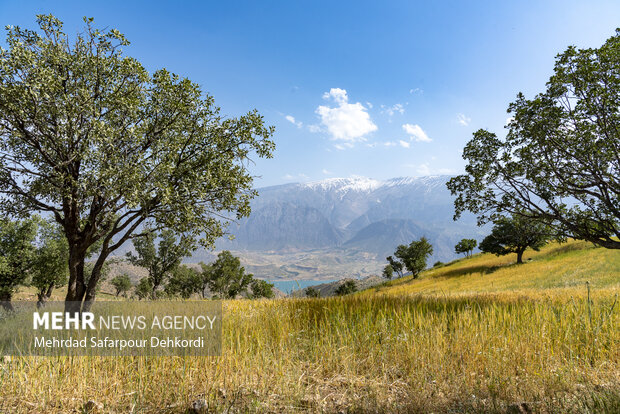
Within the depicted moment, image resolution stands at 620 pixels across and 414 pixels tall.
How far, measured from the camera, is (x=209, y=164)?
1201 centimetres

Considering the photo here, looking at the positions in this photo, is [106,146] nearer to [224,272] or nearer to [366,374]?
[366,374]

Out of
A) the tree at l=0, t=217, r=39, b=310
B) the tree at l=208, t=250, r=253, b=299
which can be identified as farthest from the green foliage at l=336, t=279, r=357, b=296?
the tree at l=0, t=217, r=39, b=310

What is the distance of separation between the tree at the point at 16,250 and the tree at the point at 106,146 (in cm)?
2773

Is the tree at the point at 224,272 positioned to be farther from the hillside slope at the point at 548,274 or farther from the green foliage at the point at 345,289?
the hillside slope at the point at 548,274

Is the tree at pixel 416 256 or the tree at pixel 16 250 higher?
the tree at pixel 16 250

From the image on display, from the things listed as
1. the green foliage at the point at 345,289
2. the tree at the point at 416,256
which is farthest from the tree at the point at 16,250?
the tree at the point at 416,256

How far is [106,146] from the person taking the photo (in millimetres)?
10273

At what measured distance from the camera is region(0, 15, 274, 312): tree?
9.83 meters

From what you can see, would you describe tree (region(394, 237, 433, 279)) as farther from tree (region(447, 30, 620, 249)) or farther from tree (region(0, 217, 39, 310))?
tree (region(0, 217, 39, 310))

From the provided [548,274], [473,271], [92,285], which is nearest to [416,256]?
[473,271]

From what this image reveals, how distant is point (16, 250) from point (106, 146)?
3384 centimetres

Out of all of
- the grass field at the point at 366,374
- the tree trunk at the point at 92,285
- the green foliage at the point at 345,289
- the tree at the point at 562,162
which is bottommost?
the green foliage at the point at 345,289

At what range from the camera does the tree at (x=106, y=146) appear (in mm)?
9828

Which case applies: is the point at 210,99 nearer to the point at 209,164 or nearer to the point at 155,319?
the point at 209,164
